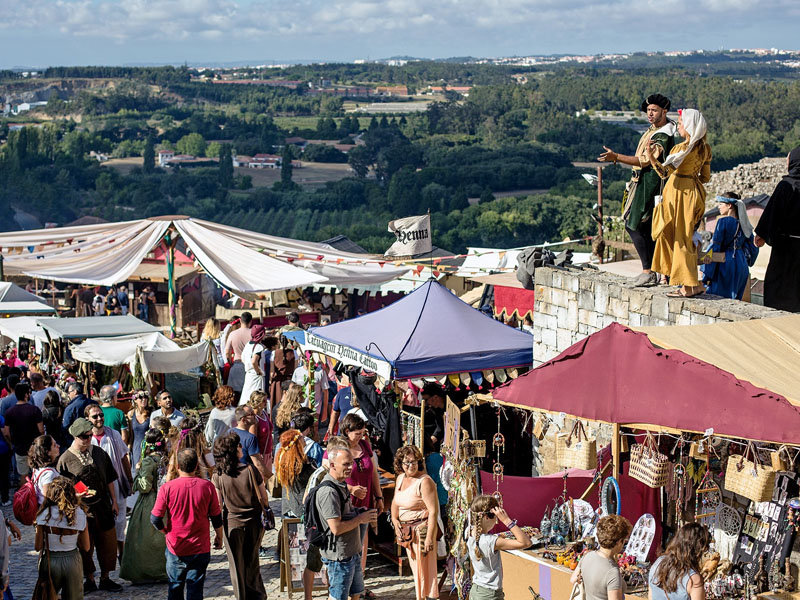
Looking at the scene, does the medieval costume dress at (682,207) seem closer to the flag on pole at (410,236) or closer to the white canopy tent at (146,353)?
the white canopy tent at (146,353)

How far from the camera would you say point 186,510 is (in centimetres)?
634

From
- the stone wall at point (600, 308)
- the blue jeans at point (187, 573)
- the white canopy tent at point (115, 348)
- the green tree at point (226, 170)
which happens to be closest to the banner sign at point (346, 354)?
the stone wall at point (600, 308)

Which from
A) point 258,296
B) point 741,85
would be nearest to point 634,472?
point 258,296

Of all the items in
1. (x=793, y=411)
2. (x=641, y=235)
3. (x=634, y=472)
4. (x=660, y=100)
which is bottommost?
(x=634, y=472)

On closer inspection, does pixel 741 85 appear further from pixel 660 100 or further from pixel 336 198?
pixel 660 100

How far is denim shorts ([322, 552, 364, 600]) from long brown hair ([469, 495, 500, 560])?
770 millimetres

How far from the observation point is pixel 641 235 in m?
8.02

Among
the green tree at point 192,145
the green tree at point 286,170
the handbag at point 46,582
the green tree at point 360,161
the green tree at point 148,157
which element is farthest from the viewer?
the green tree at point 192,145

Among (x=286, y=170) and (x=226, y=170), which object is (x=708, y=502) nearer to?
(x=286, y=170)

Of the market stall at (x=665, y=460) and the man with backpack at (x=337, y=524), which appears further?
the man with backpack at (x=337, y=524)

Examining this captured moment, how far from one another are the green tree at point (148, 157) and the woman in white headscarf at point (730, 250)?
127097mm

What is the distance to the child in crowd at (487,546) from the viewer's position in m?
5.97

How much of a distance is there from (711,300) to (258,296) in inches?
445

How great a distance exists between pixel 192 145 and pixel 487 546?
146144mm
